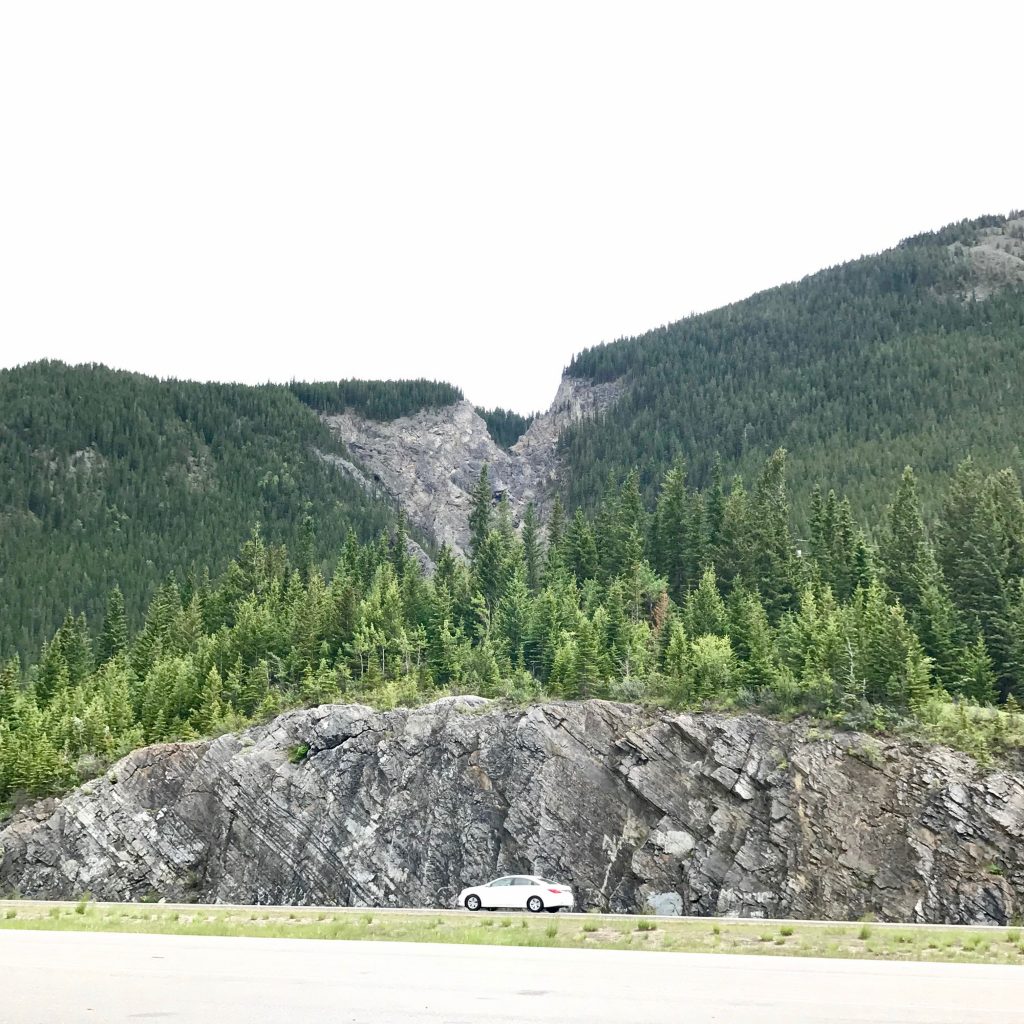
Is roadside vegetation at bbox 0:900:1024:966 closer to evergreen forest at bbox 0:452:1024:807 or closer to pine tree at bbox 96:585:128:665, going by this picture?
evergreen forest at bbox 0:452:1024:807

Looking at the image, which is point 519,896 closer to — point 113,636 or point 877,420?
point 113,636

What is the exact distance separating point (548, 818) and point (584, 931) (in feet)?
94.5

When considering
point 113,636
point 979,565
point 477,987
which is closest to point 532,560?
point 113,636

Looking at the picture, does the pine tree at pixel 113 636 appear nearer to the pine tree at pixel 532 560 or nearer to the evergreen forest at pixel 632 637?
the evergreen forest at pixel 632 637

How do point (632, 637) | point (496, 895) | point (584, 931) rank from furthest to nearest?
point (632, 637) < point (496, 895) < point (584, 931)

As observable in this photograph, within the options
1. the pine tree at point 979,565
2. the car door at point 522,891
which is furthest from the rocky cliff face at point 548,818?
the pine tree at point 979,565

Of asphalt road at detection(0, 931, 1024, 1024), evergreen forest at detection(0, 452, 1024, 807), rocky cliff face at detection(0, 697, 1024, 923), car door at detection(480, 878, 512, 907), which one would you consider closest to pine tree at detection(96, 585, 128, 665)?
evergreen forest at detection(0, 452, 1024, 807)

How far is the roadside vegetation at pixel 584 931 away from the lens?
867 inches

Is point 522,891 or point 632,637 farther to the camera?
point 632,637

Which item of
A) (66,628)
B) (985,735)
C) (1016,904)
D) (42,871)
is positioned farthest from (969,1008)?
(66,628)

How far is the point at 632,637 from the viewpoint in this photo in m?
69.4

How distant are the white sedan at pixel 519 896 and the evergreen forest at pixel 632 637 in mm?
21692

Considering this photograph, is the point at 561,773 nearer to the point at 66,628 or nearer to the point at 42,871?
the point at 42,871

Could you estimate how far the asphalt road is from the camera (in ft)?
43.8
